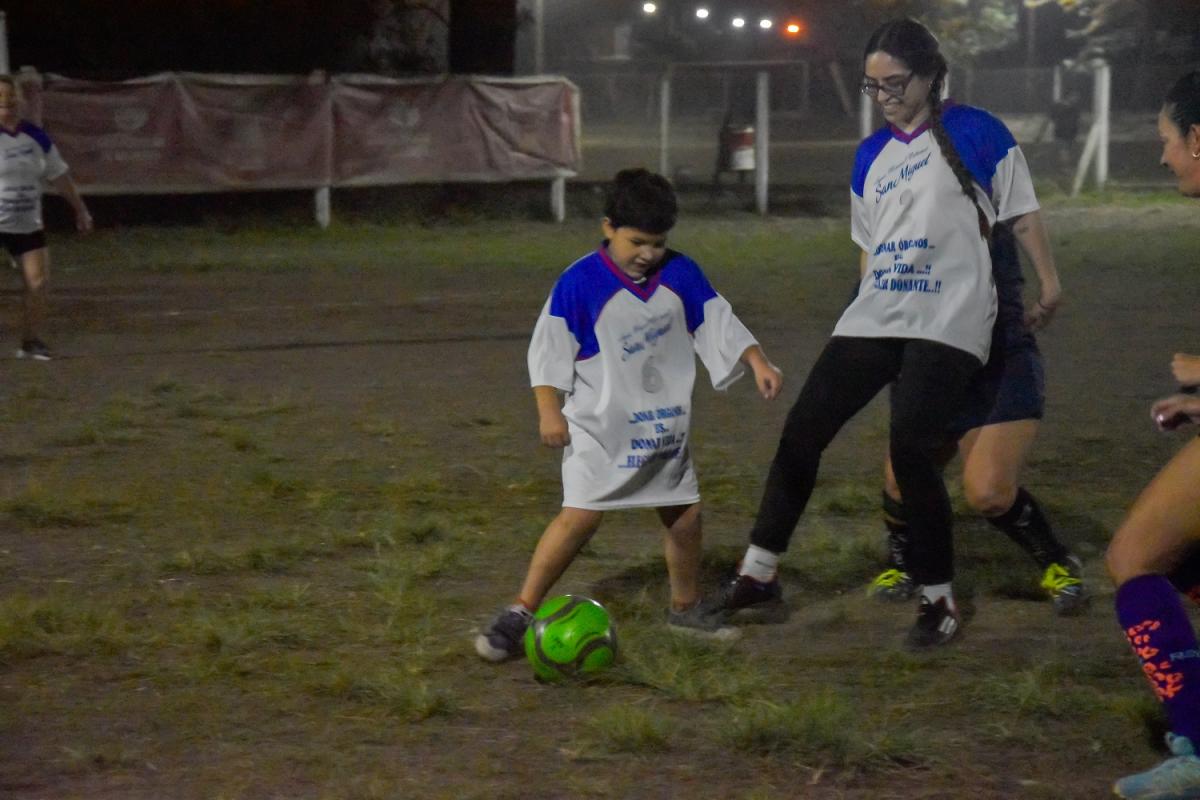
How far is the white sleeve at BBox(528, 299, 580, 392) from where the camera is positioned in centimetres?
508

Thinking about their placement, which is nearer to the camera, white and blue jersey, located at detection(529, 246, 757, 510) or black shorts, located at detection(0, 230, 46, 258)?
white and blue jersey, located at detection(529, 246, 757, 510)

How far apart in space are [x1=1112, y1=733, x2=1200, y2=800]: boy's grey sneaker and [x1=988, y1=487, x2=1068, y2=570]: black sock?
5.70ft

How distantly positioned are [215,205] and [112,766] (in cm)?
1678

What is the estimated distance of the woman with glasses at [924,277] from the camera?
5148 millimetres

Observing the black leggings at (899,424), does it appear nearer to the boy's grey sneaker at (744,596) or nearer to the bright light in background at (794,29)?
the boy's grey sneaker at (744,596)

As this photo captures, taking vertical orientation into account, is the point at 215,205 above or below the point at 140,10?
below

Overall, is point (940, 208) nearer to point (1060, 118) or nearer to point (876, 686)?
point (876, 686)

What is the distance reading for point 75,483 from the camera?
24.7ft

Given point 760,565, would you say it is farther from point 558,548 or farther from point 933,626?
point 558,548

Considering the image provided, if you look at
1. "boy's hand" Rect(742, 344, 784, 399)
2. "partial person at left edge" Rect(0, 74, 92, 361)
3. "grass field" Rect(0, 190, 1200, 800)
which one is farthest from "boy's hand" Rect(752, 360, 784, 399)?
"partial person at left edge" Rect(0, 74, 92, 361)

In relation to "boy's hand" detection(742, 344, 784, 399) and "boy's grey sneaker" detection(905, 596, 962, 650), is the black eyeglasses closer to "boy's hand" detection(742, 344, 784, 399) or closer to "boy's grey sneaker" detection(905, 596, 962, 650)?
"boy's hand" detection(742, 344, 784, 399)

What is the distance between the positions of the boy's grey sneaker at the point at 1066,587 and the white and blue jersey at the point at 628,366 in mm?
1367

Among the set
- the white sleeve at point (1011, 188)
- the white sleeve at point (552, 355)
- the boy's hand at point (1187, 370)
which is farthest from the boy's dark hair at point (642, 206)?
the boy's hand at point (1187, 370)

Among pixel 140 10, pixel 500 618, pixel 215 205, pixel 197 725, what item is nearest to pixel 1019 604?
pixel 500 618
